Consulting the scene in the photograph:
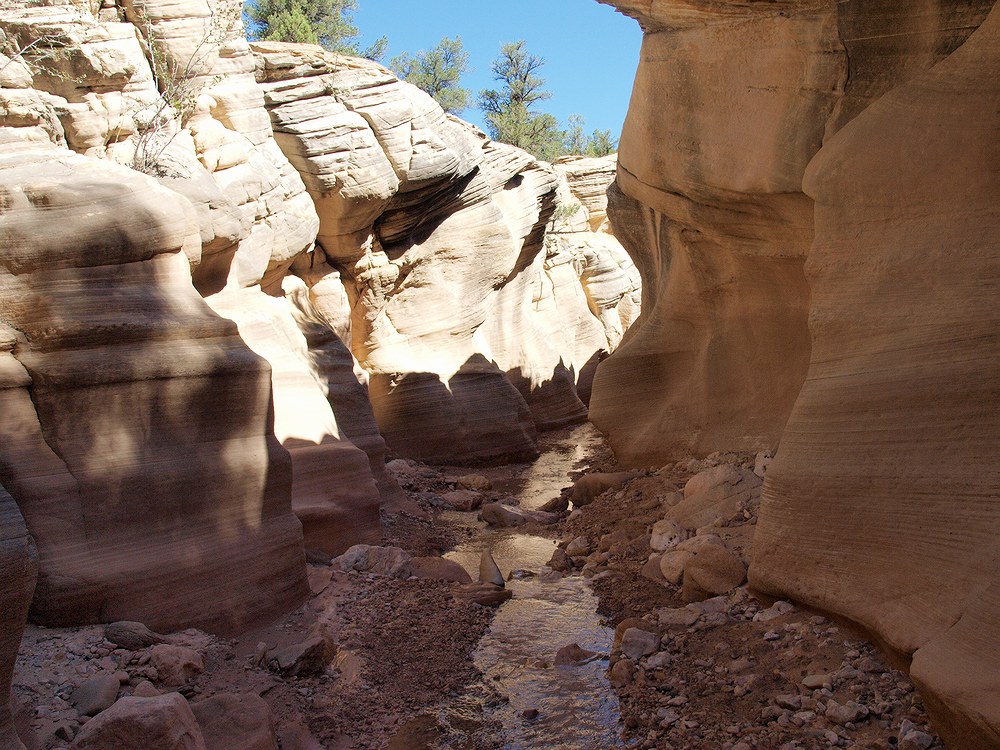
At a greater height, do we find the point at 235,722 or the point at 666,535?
the point at 235,722

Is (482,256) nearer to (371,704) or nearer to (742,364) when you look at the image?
(742,364)

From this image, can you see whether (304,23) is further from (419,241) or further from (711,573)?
(711,573)

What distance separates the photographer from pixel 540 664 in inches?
268

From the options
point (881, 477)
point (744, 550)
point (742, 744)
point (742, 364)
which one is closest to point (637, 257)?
point (742, 364)

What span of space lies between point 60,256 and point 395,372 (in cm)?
Result: 877

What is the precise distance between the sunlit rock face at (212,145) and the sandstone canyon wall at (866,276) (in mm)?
3727

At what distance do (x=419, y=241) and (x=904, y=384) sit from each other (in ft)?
35.4

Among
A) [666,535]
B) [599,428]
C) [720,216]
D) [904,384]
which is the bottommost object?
[599,428]

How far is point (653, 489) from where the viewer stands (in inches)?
366

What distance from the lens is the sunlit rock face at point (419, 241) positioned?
1309 cm

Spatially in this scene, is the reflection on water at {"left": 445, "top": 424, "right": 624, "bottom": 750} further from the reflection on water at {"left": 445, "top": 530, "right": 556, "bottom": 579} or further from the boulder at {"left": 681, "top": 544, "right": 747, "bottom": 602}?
the boulder at {"left": 681, "top": 544, "right": 747, "bottom": 602}

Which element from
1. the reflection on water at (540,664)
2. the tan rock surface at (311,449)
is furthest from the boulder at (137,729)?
the tan rock surface at (311,449)

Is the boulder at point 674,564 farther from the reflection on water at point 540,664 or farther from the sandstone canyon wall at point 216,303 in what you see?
the sandstone canyon wall at point 216,303

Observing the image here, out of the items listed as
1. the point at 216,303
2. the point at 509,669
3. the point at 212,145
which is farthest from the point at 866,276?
the point at 212,145
